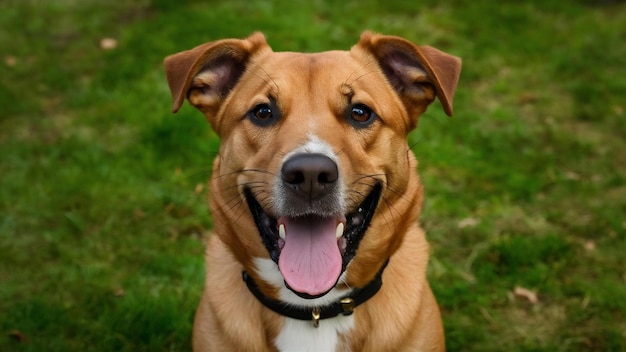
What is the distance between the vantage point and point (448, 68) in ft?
11.4

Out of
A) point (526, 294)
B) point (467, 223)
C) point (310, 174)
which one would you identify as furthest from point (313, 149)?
point (467, 223)

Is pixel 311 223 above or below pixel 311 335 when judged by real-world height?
above

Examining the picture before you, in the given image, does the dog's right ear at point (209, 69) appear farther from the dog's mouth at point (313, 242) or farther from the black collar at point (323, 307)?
the black collar at point (323, 307)

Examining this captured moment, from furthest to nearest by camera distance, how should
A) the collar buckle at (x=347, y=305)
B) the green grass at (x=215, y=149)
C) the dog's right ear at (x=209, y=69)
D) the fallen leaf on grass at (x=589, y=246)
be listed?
the fallen leaf on grass at (x=589, y=246)
the green grass at (x=215, y=149)
the dog's right ear at (x=209, y=69)
the collar buckle at (x=347, y=305)

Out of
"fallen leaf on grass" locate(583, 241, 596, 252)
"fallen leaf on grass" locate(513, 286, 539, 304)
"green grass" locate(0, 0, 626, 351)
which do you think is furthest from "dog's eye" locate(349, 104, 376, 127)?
"fallen leaf on grass" locate(583, 241, 596, 252)

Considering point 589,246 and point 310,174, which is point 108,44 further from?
point 310,174

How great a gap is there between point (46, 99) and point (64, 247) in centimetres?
261

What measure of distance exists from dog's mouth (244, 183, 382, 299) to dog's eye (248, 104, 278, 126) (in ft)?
1.18

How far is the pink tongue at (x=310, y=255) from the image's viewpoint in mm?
3104

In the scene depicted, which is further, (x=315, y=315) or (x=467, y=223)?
(x=467, y=223)

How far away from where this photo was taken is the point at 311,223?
3246 mm

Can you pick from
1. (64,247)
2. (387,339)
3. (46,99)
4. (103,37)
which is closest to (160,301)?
(64,247)

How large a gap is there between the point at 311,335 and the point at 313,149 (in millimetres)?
999

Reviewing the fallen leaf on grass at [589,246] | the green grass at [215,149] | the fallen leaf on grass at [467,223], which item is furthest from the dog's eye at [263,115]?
the fallen leaf on grass at [589,246]
